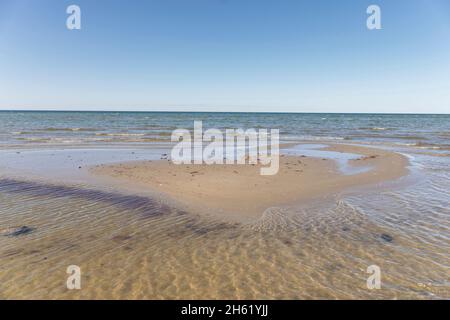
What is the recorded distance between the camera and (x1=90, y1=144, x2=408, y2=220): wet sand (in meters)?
7.66

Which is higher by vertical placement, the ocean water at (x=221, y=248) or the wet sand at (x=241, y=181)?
the wet sand at (x=241, y=181)

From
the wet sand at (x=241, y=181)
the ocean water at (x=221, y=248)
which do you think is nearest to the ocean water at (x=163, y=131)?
the wet sand at (x=241, y=181)

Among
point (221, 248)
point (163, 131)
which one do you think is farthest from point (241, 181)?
point (163, 131)

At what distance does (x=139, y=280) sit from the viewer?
4.06 metres

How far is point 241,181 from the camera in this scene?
32.7 ft

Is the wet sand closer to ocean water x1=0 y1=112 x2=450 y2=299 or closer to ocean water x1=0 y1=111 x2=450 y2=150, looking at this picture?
ocean water x1=0 y1=112 x2=450 y2=299

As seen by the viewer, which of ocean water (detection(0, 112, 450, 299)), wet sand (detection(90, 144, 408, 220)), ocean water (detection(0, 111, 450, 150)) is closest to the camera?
ocean water (detection(0, 112, 450, 299))

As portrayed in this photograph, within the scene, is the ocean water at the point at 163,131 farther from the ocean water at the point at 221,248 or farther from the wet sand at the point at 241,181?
the ocean water at the point at 221,248

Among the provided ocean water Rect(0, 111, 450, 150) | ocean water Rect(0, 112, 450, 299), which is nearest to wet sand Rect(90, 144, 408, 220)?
ocean water Rect(0, 112, 450, 299)

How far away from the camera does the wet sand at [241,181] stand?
7660 millimetres

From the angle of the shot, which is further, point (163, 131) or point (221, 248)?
point (163, 131)

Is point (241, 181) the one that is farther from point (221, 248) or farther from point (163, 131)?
point (163, 131)
